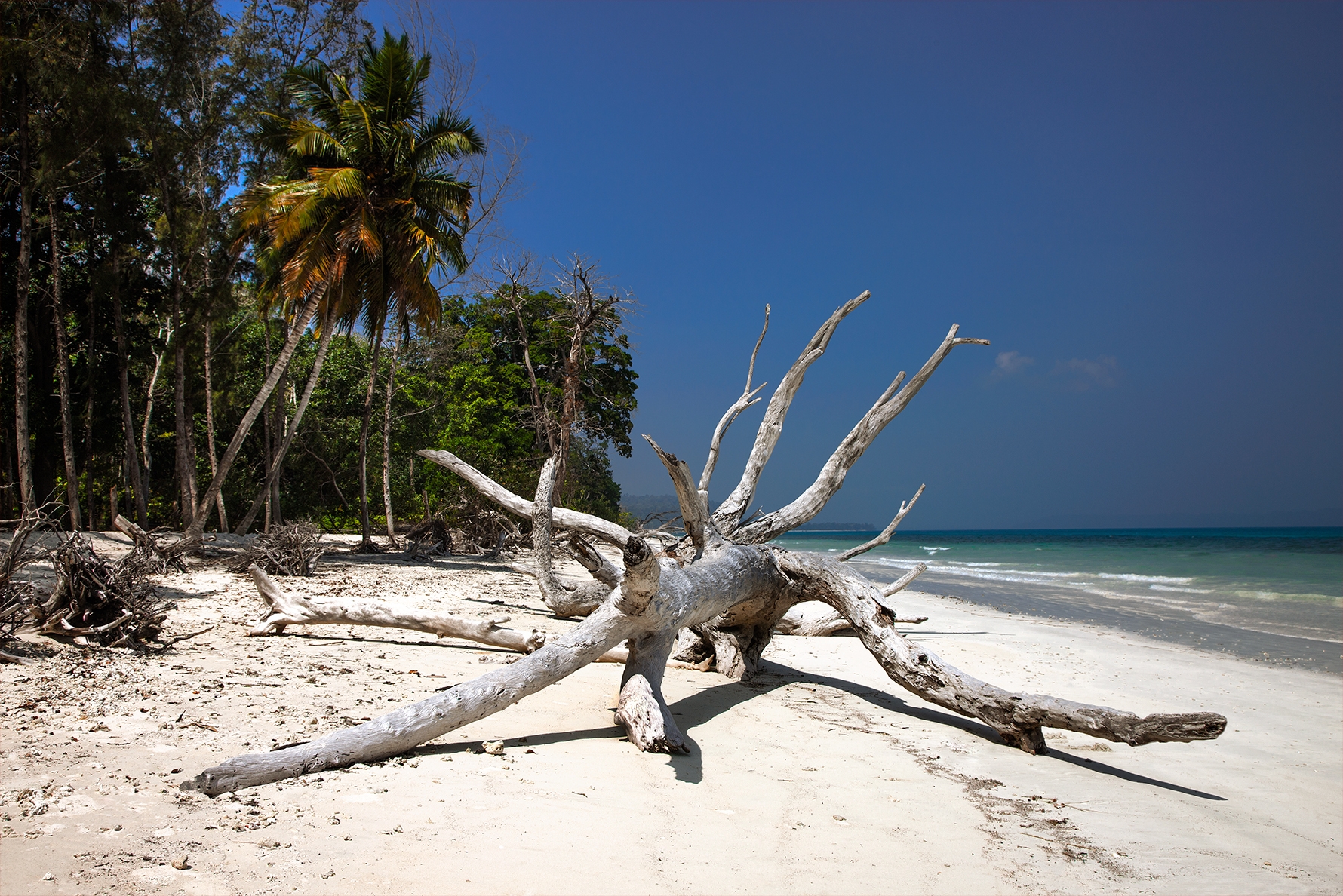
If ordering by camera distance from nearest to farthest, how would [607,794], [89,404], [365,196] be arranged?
[607,794], [365,196], [89,404]

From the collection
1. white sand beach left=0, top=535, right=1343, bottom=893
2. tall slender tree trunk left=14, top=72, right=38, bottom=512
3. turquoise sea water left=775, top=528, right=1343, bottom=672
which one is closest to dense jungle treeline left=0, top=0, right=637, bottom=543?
tall slender tree trunk left=14, top=72, right=38, bottom=512

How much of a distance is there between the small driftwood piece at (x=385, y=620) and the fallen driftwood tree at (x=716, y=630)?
1054 millimetres

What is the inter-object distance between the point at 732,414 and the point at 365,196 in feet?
31.0

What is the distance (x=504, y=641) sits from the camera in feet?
17.8

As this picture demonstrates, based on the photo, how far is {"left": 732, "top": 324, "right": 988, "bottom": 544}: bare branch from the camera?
6645 millimetres

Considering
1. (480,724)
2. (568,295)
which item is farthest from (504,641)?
(568,295)

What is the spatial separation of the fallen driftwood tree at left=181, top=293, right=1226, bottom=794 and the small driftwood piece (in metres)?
1.05

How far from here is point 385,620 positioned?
5.63 m

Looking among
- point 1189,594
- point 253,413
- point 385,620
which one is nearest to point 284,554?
point 253,413

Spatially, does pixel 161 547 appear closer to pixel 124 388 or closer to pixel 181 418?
pixel 181 418

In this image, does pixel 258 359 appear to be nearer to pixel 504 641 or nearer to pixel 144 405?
pixel 144 405

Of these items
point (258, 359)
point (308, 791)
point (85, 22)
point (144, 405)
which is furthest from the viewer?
point (258, 359)

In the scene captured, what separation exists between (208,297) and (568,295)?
7.60m

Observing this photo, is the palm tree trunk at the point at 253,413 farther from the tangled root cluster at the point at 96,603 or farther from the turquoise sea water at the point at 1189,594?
the turquoise sea water at the point at 1189,594
